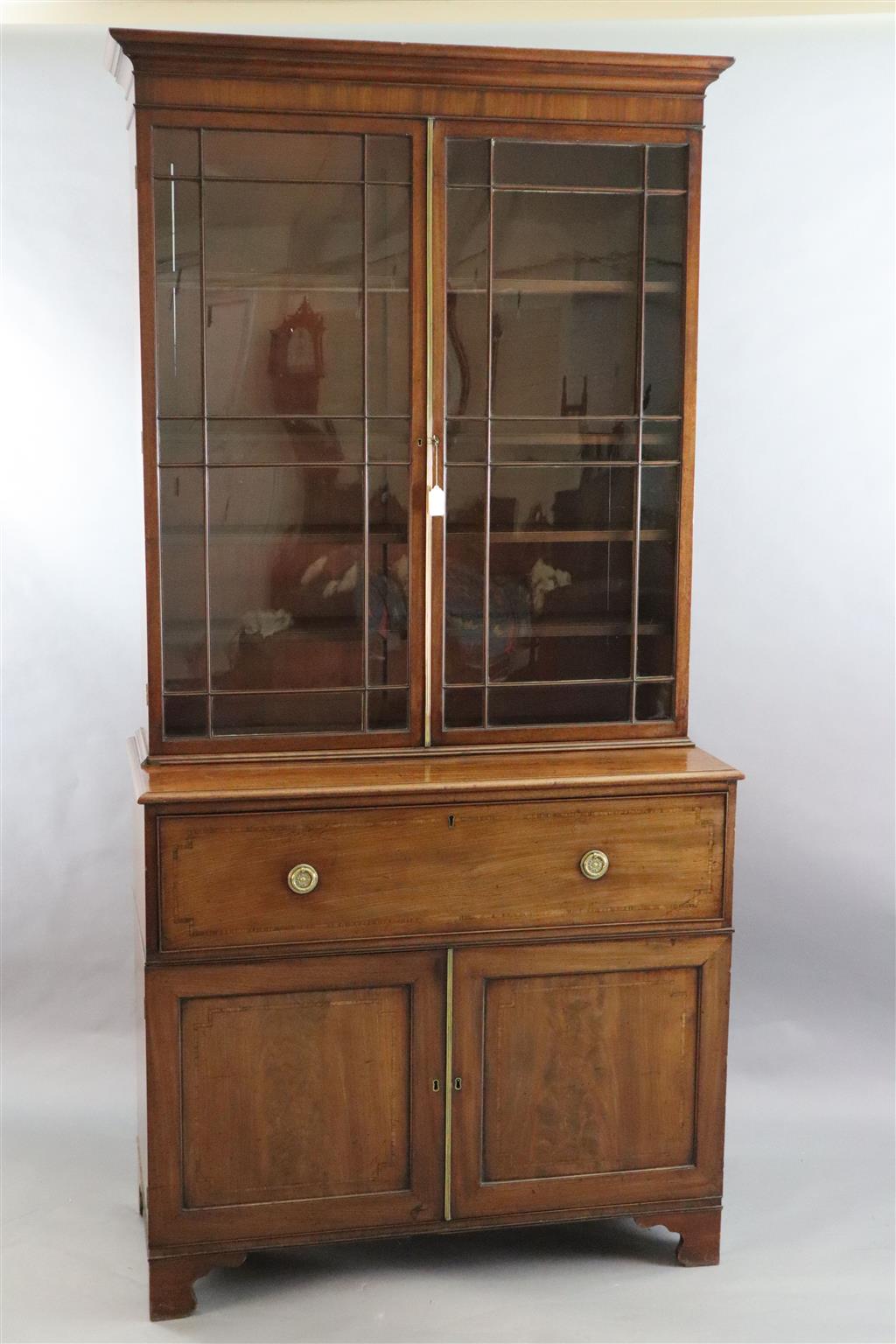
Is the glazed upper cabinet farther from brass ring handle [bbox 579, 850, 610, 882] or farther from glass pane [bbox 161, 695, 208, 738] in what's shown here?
brass ring handle [bbox 579, 850, 610, 882]

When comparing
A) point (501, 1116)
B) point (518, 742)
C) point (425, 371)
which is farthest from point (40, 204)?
point (501, 1116)

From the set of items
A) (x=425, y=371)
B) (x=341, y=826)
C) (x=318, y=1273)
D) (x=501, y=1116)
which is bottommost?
(x=318, y=1273)

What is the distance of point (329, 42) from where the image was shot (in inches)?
102

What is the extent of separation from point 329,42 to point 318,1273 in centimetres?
209

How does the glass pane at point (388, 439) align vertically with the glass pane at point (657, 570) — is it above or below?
above

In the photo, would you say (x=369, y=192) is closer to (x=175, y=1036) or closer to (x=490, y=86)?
(x=490, y=86)

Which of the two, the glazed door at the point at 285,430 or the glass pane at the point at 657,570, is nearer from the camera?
the glazed door at the point at 285,430

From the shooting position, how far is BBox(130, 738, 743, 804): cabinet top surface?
2.60 meters

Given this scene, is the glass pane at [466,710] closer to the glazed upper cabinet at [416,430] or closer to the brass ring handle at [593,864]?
the glazed upper cabinet at [416,430]

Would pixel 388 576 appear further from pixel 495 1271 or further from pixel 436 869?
pixel 495 1271

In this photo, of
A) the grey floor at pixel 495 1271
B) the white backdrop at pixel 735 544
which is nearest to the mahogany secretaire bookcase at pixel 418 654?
the grey floor at pixel 495 1271

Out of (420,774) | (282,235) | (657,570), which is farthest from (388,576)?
(282,235)

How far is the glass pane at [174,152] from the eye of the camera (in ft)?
8.66

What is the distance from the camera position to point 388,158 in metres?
2.71
